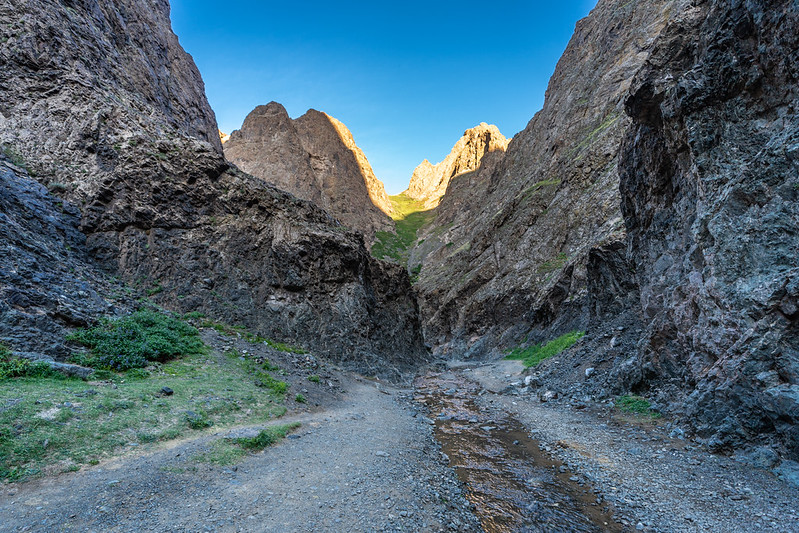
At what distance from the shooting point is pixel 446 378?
28188 millimetres

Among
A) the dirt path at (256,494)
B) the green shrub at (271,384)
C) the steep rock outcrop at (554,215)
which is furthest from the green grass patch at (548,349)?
the dirt path at (256,494)

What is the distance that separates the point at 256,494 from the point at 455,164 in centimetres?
15763

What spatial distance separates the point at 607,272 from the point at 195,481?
27192 millimetres

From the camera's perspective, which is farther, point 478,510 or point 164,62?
point 164,62

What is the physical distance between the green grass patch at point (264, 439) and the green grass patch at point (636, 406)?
12.2m

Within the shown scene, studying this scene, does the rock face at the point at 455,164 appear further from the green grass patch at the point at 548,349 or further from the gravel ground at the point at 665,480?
the gravel ground at the point at 665,480

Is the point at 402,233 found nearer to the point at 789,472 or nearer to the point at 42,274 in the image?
the point at 42,274

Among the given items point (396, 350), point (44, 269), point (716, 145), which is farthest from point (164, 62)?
point (716, 145)

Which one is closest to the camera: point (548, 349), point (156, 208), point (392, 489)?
point (392, 489)

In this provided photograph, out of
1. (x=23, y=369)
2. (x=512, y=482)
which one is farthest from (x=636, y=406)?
(x=23, y=369)

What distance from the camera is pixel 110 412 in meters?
8.98

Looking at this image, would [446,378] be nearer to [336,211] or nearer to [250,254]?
[250,254]

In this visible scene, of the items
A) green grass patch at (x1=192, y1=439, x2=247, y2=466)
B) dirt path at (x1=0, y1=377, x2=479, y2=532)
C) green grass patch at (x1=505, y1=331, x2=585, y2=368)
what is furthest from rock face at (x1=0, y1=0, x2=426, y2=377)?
green grass patch at (x1=505, y1=331, x2=585, y2=368)

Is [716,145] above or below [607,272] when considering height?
above
